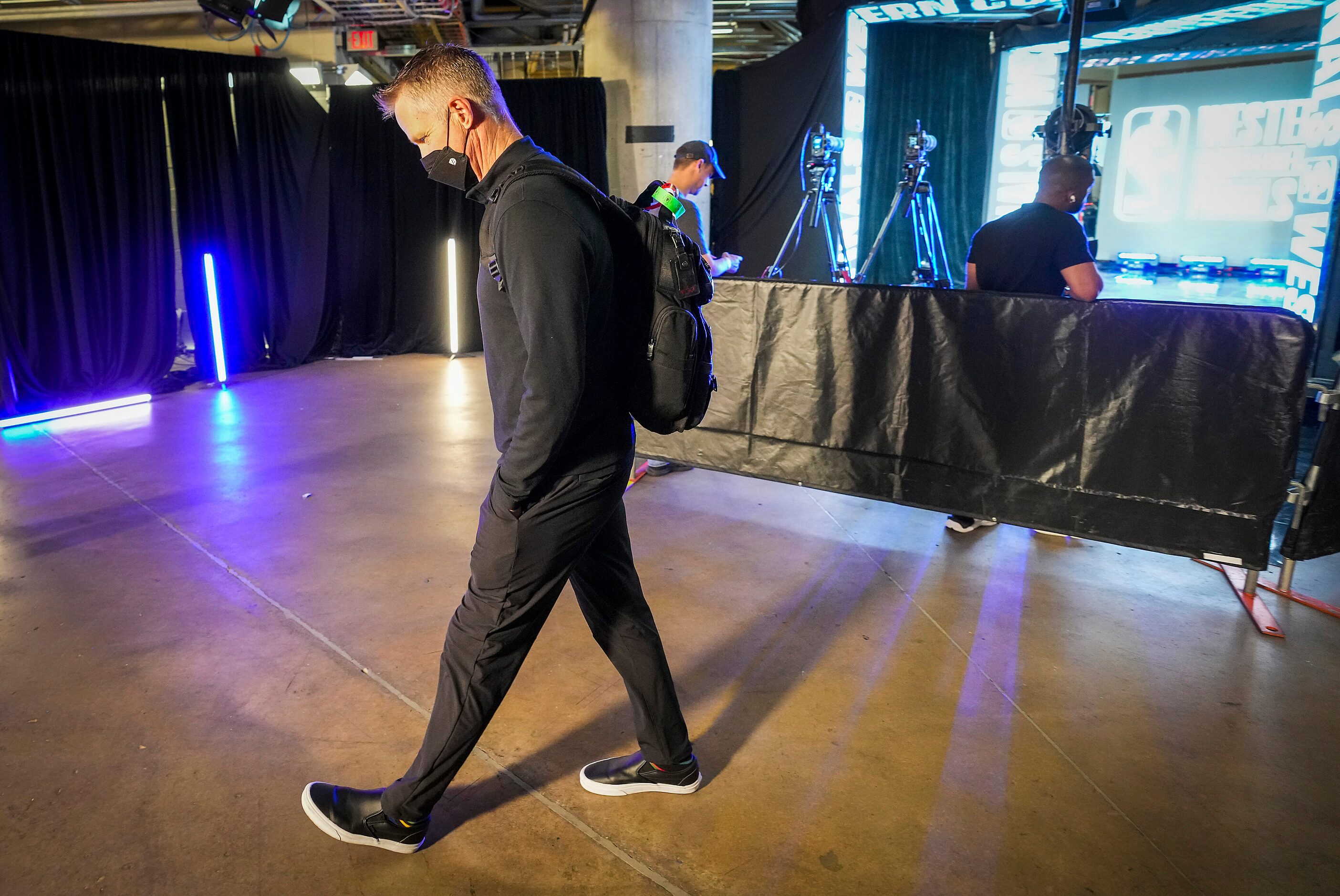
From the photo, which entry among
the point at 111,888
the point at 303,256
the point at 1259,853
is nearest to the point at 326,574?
the point at 111,888

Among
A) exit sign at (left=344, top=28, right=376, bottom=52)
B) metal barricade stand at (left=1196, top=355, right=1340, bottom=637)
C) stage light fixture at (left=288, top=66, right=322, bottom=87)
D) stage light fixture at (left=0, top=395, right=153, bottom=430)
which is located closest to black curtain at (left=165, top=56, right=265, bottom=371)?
stage light fixture at (left=0, top=395, right=153, bottom=430)

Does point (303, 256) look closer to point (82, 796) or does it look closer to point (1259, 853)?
point (82, 796)

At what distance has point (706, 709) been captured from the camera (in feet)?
7.89

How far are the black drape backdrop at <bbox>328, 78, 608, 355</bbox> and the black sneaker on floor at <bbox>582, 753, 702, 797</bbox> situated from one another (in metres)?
6.67

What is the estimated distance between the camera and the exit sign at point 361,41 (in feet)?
27.6

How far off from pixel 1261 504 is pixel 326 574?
3.31 metres

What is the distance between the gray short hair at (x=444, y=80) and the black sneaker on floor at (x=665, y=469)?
9.79 feet

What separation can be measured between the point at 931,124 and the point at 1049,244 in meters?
6.34

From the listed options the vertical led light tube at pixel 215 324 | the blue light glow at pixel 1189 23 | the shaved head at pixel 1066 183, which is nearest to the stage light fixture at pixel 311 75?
the vertical led light tube at pixel 215 324

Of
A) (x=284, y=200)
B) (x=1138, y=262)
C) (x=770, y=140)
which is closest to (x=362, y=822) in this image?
(x=284, y=200)

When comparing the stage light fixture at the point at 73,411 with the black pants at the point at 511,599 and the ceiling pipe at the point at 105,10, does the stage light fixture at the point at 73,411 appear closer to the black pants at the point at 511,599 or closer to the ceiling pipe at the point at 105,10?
the ceiling pipe at the point at 105,10

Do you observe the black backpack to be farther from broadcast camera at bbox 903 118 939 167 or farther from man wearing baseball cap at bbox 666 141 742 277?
broadcast camera at bbox 903 118 939 167

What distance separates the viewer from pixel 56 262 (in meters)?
5.99

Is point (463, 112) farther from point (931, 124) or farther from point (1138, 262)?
point (1138, 262)
